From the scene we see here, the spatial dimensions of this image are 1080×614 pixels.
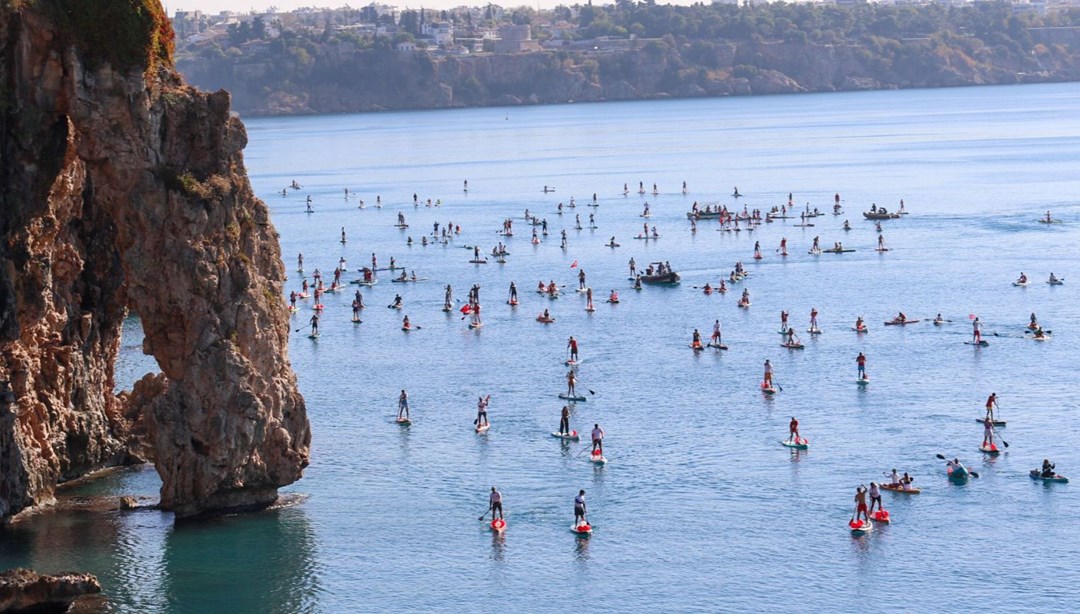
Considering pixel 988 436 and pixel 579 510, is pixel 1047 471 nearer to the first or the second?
pixel 988 436

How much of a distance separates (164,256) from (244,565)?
1019 centimetres

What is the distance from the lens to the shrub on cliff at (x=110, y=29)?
50.7 meters

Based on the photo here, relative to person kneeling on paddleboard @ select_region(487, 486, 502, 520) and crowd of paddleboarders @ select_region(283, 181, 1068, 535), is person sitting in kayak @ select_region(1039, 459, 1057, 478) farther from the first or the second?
person kneeling on paddleboard @ select_region(487, 486, 502, 520)

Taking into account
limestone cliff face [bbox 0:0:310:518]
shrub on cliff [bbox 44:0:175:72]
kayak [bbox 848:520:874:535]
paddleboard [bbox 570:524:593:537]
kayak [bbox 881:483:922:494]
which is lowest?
paddleboard [bbox 570:524:593:537]

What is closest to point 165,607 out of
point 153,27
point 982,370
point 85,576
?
point 85,576

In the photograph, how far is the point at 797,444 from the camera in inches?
2574

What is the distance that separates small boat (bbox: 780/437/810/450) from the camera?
214 ft

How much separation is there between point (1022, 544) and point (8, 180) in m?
34.6

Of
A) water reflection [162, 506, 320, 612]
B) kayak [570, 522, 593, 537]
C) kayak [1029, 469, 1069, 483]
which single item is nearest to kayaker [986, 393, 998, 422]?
kayak [1029, 469, 1069, 483]

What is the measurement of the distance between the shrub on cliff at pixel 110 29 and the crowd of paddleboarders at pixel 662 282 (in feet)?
61.2

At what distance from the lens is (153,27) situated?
51688mm

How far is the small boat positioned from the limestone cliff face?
20.7m

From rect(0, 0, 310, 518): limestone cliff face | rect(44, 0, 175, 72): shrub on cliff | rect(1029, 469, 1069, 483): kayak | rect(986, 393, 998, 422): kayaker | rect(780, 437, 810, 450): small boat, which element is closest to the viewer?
rect(44, 0, 175, 72): shrub on cliff

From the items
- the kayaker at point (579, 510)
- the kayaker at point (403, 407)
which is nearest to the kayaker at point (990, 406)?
the kayaker at point (579, 510)
